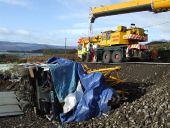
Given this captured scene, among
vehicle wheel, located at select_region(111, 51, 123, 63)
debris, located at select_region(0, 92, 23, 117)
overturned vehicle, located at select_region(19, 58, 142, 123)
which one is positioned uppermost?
vehicle wheel, located at select_region(111, 51, 123, 63)

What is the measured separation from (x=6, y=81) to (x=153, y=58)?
875cm

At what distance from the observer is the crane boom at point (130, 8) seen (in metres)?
17.6

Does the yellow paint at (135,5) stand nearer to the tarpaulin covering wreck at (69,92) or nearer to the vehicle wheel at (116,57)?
the vehicle wheel at (116,57)

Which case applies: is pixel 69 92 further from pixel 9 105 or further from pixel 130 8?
pixel 130 8

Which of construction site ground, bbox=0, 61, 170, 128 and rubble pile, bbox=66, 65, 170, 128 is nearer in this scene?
rubble pile, bbox=66, 65, 170, 128

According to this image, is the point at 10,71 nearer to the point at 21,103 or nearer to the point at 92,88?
the point at 21,103

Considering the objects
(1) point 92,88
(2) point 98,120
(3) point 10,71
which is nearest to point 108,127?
(2) point 98,120

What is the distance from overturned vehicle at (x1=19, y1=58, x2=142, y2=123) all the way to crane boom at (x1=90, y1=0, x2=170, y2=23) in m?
6.68

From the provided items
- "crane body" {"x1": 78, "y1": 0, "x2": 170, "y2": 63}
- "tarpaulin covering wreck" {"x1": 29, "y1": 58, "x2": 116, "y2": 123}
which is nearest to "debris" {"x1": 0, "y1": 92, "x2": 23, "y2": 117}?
"tarpaulin covering wreck" {"x1": 29, "y1": 58, "x2": 116, "y2": 123}

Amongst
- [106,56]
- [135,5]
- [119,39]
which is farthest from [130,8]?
[106,56]

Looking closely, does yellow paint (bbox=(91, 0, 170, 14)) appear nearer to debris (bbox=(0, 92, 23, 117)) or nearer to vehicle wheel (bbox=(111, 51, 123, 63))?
vehicle wheel (bbox=(111, 51, 123, 63))

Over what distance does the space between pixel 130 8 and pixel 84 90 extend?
31.2 feet

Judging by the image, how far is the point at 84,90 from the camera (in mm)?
11211

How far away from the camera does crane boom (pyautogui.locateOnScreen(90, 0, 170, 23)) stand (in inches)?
693
